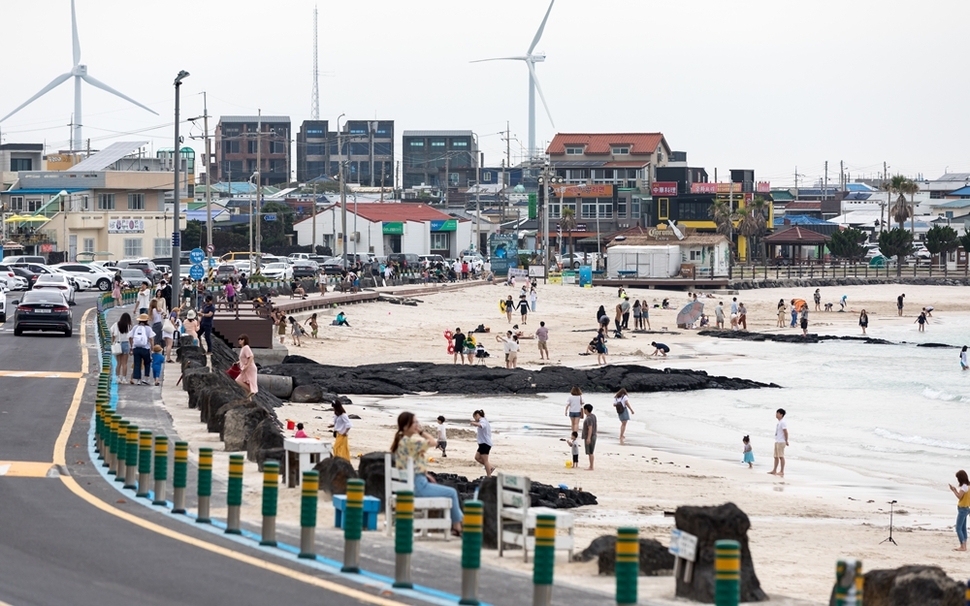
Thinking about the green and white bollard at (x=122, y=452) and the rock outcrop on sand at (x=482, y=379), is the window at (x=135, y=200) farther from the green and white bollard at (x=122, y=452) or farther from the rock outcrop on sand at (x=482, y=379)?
the green and white bollard at (x=122, y=452)

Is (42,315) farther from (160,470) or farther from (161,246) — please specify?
(161,246)

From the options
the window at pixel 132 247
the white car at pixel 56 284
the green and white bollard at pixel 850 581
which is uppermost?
the window at pixel 132 247

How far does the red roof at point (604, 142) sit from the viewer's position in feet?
438

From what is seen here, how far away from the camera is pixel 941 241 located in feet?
397

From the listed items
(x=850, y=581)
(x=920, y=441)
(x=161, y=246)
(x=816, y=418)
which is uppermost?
(x=161, y=246)

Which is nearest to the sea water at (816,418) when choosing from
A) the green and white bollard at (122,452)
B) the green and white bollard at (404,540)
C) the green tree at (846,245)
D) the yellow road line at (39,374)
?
the yellow road line at (39,374)

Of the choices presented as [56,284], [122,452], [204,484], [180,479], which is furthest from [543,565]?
[56,284]

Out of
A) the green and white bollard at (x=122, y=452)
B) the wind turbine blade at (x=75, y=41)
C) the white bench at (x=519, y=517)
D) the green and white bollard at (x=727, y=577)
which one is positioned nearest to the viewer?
the green and white bollard at (x=727, y=577)

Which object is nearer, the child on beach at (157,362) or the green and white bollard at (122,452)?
the green and white bollard at (122,452)

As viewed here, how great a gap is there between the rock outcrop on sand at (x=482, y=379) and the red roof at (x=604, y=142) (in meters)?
91.5

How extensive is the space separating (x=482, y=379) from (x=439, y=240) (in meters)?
89.0

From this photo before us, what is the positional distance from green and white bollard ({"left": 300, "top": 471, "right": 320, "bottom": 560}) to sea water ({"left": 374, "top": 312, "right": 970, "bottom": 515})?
15.0 m

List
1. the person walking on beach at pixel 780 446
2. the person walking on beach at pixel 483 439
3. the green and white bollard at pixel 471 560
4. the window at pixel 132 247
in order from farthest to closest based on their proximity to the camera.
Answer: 1. the window at pixel 132 247
2. the person walking on beach at pixel 780 446
3. the person walking on beach at pixel 483 439
4. the green and white bollard at pixel 471 560

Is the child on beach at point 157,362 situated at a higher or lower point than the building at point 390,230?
lower
